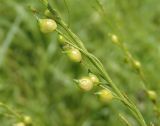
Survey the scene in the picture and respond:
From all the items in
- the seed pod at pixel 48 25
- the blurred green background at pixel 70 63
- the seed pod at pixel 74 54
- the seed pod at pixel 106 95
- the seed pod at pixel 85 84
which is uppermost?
the blurred green background at pixel 70 63

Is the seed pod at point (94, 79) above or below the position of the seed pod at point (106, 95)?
above

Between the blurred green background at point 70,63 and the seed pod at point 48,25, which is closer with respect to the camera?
the seed pod at point 48,25

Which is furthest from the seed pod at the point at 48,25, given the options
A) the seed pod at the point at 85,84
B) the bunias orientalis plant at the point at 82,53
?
the seed pod at the point at 85,84

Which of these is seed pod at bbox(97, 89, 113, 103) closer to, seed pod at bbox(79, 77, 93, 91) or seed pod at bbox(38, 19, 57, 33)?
→ seed pod at bbox(79, 77, 93, 91)

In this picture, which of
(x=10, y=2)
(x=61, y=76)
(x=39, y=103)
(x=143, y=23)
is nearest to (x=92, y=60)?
(x=39, y=103)

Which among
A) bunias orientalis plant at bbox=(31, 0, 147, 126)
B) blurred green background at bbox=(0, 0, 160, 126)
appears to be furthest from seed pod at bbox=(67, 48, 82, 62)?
blurred green background at bbox=(0, 0, 160, 126)

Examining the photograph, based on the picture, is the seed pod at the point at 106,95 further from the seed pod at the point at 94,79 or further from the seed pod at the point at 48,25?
the seed pod at the point at 48,25
